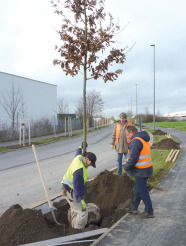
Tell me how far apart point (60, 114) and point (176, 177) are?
36874 mm

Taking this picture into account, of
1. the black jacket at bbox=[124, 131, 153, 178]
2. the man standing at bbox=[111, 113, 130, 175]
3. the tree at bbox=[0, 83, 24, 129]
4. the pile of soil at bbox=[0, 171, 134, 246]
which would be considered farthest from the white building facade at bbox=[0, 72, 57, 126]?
the black jacket at bbox=[124, 131, 153, 178]

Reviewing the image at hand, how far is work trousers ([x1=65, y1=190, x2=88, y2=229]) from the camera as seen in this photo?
4.01m

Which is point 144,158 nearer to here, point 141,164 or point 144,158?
point 144,158

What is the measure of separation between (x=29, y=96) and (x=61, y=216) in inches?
1240

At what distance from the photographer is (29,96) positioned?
34438mm

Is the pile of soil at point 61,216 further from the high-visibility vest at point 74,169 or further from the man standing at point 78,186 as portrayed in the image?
the high-visibility vest at point 74,169

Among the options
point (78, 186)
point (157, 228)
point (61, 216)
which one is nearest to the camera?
point (78, 186)

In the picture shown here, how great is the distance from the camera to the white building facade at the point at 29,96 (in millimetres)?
29016

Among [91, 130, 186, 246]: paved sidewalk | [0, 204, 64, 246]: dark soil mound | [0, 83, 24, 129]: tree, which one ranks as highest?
[0, 83, 24, 129]: tree

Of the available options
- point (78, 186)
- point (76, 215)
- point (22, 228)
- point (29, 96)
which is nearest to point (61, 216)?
Result: point (76, 215)

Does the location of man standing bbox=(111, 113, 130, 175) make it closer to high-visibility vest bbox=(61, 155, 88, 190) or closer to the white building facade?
high-visibility vest bbox=(61, 155, 88, 190)

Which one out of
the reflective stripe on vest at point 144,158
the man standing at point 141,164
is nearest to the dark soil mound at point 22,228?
the man standing at point 141,164

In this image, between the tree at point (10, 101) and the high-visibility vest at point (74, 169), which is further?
the tree at point (10, 101)

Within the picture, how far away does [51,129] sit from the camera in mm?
34344
